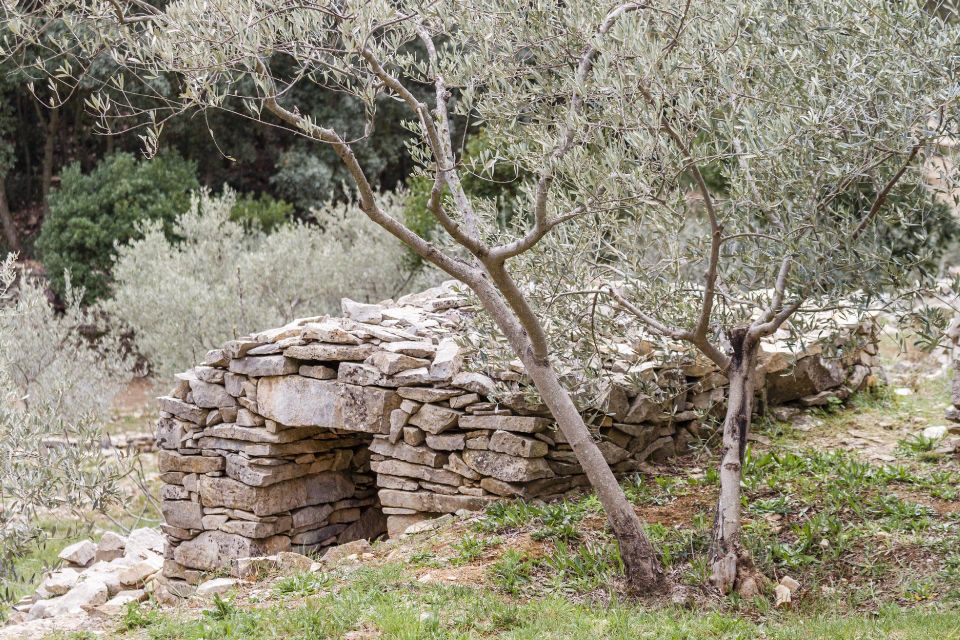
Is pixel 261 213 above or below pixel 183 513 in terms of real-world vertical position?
above

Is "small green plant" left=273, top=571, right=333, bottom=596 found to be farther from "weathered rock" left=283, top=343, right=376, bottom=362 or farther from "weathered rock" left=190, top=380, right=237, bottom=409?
"weathered rock" left=190, top=380, right=237, bottom=409

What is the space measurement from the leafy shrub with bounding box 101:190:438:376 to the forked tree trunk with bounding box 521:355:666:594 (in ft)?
30.3

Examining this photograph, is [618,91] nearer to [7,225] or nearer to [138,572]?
[138,572]

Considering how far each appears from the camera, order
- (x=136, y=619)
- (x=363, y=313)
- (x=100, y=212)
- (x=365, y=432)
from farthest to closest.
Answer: (x=100, y=212), (x=363, y=313), (x=365, y=432), (x=136, y=619)

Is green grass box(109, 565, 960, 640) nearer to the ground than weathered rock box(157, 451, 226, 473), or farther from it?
nearer to the ground

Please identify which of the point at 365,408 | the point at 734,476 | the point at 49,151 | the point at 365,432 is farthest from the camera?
the point at 49,151

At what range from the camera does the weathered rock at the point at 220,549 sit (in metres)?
8.84

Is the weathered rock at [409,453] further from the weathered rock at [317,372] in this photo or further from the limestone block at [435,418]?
the weathered rock at [317,372]

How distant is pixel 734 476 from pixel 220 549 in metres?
5.25

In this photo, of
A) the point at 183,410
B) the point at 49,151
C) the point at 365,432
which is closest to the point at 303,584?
the point at 365,432

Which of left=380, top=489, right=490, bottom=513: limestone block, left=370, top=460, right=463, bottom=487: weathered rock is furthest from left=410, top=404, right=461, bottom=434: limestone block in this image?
left=380, top=489, right=490, bottom=513: limestone block

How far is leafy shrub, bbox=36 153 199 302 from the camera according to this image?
21.5 meters

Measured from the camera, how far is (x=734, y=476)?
618 cm

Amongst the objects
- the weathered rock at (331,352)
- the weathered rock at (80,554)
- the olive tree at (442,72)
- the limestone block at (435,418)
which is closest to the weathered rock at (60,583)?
the weathered rock at (80,554)
